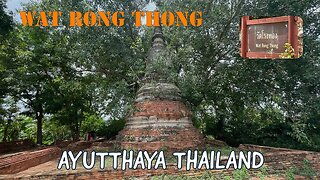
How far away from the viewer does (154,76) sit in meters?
11.1

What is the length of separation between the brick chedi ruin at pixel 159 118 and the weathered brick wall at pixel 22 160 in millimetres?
2886

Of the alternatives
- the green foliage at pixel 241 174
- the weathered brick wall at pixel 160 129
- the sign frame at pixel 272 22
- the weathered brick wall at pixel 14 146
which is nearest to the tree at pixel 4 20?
the weathered brick wall at pixel 160 129

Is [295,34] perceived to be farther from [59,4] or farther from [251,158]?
[59,4]

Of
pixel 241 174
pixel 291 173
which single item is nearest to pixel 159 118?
pixel 241 174

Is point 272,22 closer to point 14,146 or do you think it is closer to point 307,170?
point 307,170

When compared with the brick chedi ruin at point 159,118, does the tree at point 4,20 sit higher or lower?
higher

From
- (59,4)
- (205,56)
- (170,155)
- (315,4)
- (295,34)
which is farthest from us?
(205,56)

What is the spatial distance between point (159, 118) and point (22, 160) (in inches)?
181

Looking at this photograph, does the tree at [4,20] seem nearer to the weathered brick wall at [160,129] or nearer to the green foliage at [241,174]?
the weathered brick wall at [160,129]

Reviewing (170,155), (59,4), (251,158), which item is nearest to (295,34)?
(251,158)

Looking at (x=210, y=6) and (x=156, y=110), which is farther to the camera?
(x=210, y=6)

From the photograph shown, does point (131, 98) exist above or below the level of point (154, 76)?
below

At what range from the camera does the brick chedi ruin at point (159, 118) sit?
935 cm

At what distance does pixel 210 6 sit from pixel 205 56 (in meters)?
2.24
